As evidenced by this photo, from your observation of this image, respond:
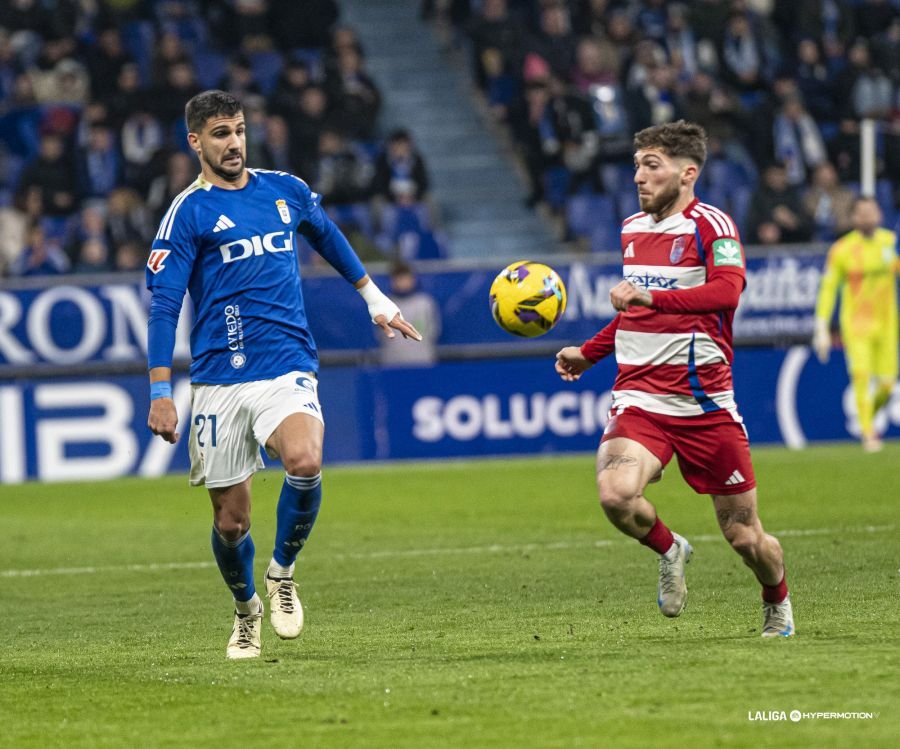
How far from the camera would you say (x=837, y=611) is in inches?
318

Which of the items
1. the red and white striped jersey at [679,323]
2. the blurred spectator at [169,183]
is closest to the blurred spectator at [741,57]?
the blurred spectator at [169,183]

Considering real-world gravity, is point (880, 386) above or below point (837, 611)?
below

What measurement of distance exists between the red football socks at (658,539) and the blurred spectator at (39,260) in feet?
41.9

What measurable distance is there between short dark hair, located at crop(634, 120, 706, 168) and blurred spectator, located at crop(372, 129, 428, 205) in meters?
14.2

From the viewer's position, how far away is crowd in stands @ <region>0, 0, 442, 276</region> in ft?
66.1

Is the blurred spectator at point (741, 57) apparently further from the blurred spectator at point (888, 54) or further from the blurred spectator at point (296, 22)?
the blurred spectator at point (296, 22)

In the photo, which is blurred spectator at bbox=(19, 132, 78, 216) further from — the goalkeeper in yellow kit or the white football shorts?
the white football shorts

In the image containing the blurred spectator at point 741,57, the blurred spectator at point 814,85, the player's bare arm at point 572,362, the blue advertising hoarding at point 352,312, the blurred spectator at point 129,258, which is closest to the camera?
the player's bare arm at point 572,362

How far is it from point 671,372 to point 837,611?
1.44m

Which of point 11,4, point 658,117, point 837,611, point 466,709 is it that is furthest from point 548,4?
point 466,709

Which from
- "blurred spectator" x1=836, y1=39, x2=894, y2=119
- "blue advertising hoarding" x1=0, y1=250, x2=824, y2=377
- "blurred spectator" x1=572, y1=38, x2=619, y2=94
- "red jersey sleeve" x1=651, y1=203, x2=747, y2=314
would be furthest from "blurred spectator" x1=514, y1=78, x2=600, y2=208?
"red jersey sleeve" x1=651, y1=203, x2=747, y2=314

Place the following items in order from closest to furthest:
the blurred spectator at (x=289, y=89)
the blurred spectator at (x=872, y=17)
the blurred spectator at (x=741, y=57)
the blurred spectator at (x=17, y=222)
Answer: the blurred spectator at (x=17, y=222), the blurred spectator at (x=289, y=89), the blurred spectator at (x=741, y=57), the blurred spectator at (x=872, y=17)

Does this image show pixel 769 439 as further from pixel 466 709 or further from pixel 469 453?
pixel 466 709

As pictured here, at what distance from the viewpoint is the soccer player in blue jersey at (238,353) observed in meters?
7.38
